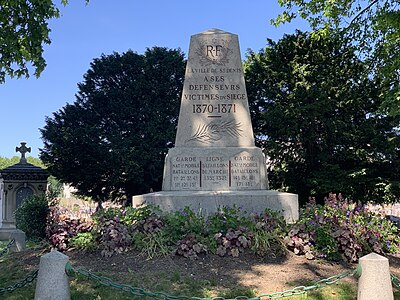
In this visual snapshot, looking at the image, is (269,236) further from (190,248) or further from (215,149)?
(215,149)

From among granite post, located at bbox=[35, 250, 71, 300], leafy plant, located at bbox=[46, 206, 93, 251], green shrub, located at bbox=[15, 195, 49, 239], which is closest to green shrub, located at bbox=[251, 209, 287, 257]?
leafy plant, located at bbox=[46, 206, 93, 251]

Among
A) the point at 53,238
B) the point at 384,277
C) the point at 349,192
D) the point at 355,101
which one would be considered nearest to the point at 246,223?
the point at 384,277

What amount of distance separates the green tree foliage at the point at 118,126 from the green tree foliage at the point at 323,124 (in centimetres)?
512

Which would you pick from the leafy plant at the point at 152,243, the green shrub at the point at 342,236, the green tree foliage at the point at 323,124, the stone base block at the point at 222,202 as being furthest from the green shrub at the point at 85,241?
the green tree foliage at the point at 323,124

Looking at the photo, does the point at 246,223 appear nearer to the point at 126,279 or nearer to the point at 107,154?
the point at 126,279

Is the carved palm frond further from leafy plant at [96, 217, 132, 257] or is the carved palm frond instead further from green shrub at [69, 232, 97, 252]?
green shrub at [69, 232, 97, 252]

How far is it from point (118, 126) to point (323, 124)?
35.4ft

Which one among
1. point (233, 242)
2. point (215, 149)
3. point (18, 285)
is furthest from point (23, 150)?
point (233, 242)

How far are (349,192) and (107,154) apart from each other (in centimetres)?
1156

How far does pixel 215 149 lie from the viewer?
356 inches

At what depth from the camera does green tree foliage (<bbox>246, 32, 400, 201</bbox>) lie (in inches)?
724

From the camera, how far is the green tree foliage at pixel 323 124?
60.3 ft

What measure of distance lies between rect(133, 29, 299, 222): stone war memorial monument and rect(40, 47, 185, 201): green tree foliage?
11.8m

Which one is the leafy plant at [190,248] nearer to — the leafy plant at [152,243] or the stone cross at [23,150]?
the leafy plant at [152,243]
